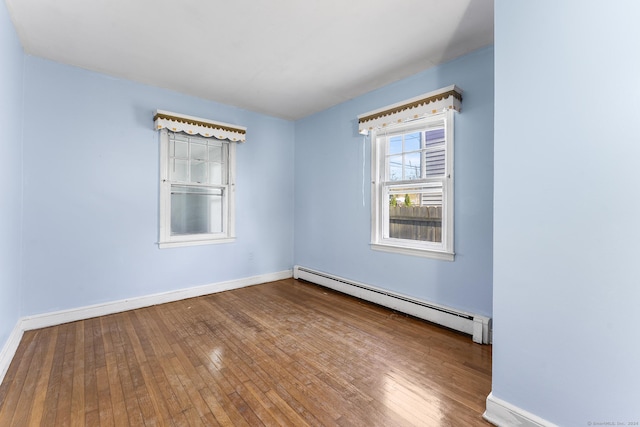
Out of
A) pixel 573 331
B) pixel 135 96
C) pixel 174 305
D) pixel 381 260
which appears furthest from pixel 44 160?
pixel 573 331

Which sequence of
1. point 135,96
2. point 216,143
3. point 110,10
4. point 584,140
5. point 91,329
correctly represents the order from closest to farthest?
point 584,140 → point 110,10 → point 91,329 → point 135,96 → point 216,143

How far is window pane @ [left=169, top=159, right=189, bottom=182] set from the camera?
366 cm

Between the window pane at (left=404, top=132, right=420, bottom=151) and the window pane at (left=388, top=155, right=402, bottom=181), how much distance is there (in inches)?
5.9

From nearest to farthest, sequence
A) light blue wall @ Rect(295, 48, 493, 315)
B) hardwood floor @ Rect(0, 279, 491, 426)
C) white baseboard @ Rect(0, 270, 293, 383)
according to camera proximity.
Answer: hardwood floor @ Rect(0, 279, 491, 426)
white baseboard @ Rect(0, 270, 293, 383)
light blue wall @ Rect(295, 48, 493, 315)

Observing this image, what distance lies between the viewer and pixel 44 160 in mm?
2822

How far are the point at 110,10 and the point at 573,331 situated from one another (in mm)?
3678

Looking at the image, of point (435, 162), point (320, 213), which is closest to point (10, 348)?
point (320, 213)

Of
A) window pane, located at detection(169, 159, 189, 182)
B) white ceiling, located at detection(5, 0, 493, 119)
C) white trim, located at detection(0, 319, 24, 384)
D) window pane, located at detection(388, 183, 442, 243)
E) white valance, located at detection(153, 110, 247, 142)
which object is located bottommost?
white trim, located at detection(0, 319, 24, 384)

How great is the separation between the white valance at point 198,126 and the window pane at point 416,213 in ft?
7.73

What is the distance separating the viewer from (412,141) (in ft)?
10.7

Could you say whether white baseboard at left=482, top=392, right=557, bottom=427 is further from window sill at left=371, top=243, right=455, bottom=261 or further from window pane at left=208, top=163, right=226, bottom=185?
window pane at left=208, top=163, right=226, bottom=185

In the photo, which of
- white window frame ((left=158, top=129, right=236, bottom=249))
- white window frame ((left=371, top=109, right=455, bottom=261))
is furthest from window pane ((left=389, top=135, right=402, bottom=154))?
white window frame ((left=158, top=129, right=236, bottom=249))

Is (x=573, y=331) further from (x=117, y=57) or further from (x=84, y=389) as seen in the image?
(x=117, y=57)

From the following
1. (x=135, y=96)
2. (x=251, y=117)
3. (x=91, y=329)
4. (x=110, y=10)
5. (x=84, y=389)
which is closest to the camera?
(x=84, y=389)
